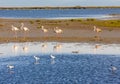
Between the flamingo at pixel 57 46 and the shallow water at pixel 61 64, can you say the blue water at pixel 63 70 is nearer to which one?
the shallow water at pixel 61 64

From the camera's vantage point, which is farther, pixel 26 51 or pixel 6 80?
pixel 26 51

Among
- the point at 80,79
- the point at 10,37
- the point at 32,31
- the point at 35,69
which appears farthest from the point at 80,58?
the point at 32,31

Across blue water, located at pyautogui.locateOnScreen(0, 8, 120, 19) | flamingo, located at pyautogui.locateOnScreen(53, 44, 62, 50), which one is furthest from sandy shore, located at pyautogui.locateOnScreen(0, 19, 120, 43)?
blue water, located at pyautogui.locateOnScreen(0, 8, 120, 19)

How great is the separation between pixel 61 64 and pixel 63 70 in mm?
2171

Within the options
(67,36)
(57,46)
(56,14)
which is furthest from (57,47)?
(56,14)

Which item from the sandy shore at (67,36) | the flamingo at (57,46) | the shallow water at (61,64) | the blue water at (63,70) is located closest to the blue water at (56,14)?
the sandy shore at (67,36)

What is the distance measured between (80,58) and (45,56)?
8.56 feet

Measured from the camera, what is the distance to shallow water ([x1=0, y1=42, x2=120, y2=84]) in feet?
78.5

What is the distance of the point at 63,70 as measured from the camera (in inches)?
1037

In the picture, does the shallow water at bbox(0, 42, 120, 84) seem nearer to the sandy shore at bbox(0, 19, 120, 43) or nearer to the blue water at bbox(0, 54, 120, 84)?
the blue water at bbox(0, 54, 120, 84)

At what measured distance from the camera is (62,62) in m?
29.4

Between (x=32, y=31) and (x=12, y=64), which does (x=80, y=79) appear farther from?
(x=32, y=31)

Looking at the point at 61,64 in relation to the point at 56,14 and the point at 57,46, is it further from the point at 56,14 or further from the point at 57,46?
the point at 56,14

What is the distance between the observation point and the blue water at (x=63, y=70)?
2361cm
